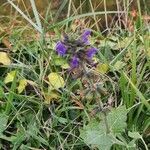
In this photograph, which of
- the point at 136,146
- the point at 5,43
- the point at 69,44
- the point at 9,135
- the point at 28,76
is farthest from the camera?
the point at 5,43

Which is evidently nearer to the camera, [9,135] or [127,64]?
[9,135]

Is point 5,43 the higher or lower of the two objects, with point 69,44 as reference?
lower

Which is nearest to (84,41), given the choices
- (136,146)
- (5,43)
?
(136,146)

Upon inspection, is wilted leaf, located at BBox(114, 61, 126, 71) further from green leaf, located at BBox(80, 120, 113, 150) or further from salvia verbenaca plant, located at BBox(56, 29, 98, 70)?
salvia verbenaca plant, located at BBox(56, 29, 98, 70)

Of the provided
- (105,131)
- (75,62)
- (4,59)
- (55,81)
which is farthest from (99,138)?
(4,59)

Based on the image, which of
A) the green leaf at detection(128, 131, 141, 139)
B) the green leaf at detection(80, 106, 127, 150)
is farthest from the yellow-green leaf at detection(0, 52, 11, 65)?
the green leaf at detection(128, 131, 141, 139)


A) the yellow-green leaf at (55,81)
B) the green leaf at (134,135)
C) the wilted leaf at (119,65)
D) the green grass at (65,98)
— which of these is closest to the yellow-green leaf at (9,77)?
the green grass at (65,98)

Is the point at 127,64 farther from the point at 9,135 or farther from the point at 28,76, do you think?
the point at 9,135
